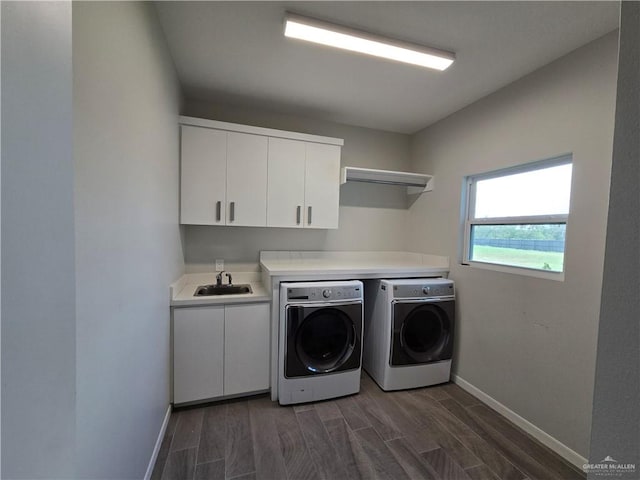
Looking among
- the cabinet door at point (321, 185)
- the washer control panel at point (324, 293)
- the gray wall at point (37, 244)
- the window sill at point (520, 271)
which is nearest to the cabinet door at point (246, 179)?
the cabinet door at point (321, 185)

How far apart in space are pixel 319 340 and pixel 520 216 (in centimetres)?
185

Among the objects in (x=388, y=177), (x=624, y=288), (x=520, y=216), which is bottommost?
(x=624, y=288)

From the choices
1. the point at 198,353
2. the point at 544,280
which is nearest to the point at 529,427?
the point at 544,280

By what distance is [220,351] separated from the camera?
1911 millimetres

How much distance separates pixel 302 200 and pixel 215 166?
2.74 feet

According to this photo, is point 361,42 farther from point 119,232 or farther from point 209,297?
point 209,297

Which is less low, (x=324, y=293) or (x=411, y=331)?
(x=324, y=293)

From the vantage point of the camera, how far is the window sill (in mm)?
1663

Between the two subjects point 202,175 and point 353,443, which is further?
point 202,175

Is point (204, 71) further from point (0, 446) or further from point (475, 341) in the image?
→ point (475, 341)

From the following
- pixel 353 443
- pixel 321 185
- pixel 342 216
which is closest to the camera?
pixel 353 443

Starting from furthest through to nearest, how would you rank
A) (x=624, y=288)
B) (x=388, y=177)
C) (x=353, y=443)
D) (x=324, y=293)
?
(x=388, y=177) → (x=324, y=293) → (x=353, y=443) → (x=624, y=288)

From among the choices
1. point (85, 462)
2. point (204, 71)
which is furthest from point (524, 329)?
point (204, 71)

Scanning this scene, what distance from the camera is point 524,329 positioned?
5.89 feet
